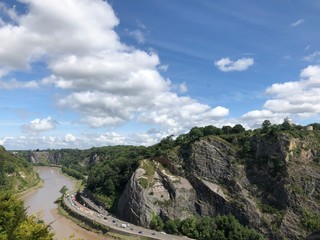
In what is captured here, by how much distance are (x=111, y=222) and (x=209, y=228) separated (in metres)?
22.3

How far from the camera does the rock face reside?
2884 inches

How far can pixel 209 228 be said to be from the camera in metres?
74.8

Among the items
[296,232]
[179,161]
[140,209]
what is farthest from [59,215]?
[296,232]

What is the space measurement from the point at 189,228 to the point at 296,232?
20.7m

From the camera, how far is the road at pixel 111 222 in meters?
73.9

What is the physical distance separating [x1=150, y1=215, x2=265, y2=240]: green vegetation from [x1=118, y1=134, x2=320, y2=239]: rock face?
1947 mm

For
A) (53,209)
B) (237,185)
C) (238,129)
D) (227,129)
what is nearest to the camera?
(237,185)

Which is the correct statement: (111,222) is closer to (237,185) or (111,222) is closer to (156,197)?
(156,197)

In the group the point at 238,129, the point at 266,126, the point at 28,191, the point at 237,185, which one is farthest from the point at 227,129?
the point at 28,191

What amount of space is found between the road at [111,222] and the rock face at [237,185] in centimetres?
278

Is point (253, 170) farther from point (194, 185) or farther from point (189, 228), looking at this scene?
point (189, 228)

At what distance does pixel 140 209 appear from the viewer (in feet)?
268

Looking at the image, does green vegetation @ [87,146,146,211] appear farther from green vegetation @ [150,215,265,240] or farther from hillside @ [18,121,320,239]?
green vegetation @ [150,215,265,240]

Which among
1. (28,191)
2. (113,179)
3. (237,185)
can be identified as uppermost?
(113,179)
